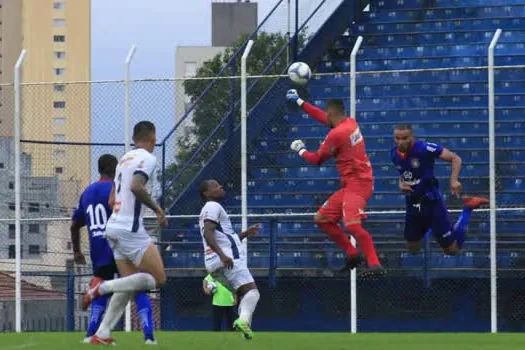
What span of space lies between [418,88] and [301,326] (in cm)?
413

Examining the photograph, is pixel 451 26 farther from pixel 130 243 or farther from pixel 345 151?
pixel 130 243

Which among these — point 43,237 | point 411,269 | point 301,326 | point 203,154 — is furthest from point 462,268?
point 43,237

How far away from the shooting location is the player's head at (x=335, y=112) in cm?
1694

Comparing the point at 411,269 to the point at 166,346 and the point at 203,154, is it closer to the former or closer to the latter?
the point at 203,154

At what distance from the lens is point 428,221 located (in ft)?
59.5

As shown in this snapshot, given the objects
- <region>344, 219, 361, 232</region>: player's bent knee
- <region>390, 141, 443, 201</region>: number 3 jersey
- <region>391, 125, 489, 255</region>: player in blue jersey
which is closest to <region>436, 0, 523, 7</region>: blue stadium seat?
<region>391, 125, 489, 255</region>: player in blue jersey

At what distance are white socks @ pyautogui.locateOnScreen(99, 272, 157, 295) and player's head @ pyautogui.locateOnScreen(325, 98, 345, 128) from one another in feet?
13.2

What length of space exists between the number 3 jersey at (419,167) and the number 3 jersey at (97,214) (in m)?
3.81

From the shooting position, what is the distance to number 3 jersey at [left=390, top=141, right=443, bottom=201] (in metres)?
17.5

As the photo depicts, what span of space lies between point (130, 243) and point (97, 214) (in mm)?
1851

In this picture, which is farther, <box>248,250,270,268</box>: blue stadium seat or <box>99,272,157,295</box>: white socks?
<box>248,250,270,268</box>: blue stadium seat

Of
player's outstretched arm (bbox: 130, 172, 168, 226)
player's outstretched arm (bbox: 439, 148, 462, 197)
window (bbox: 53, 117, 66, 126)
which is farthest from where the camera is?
window (bbox: 53, 117, 66, 126)

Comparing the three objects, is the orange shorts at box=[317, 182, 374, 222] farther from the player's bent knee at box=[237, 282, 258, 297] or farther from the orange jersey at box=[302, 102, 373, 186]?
the player's bent knee at box=[237, 282, 258, 297]

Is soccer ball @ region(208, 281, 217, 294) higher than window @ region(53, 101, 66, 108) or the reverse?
the reverse
